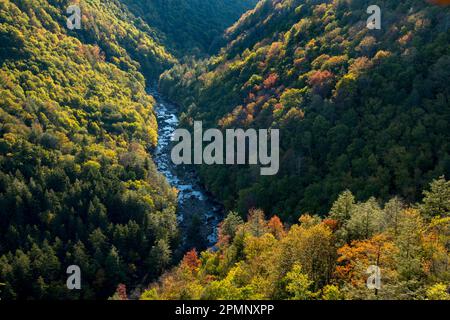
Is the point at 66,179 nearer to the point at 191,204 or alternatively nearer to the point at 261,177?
the point at 191,204

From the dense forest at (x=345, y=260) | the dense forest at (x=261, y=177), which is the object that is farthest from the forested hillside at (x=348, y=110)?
the dense forest at (x=345, y=260)

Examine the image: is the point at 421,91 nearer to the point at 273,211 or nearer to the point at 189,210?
the point at 273,211

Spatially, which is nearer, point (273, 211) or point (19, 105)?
point (273, 211)

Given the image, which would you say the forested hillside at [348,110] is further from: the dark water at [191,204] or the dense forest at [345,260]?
the dense forest at [345,260]

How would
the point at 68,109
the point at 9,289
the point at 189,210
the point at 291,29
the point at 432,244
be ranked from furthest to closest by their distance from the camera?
the point at 291,29 < the point at 68,109 < the point at 189,210 < the point at 9,289 < the point at 432,244

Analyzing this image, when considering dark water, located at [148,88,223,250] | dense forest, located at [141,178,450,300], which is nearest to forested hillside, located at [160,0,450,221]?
dark water, located at [148,88,223,250]
